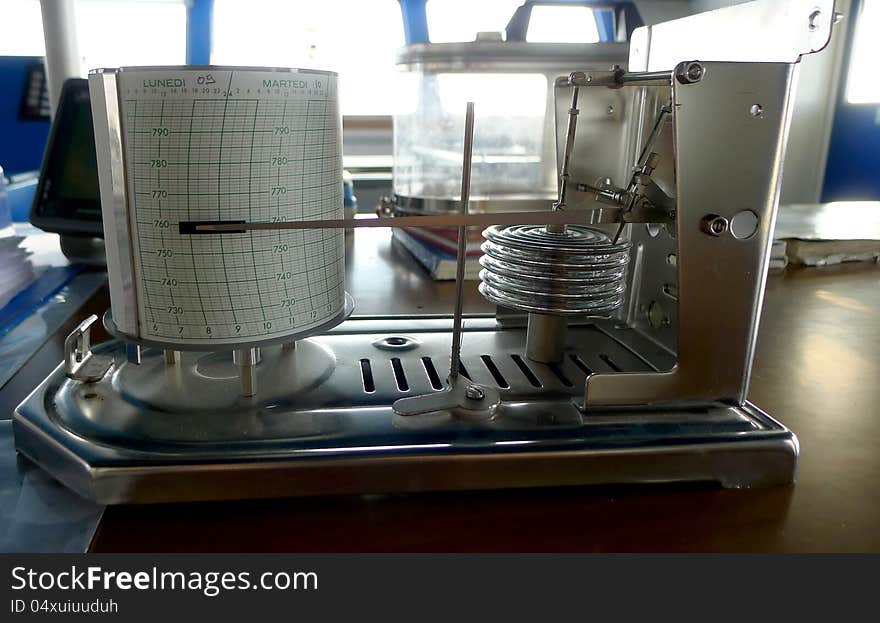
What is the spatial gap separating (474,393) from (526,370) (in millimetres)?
97

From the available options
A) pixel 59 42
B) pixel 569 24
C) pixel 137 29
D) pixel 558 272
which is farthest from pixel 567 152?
pixel 137 29

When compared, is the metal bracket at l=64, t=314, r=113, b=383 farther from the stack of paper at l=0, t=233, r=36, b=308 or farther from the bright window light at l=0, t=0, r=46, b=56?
the bright window light at l=0, t=0, r=46, b=56

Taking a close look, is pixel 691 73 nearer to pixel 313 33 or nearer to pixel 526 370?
pixel 526 370

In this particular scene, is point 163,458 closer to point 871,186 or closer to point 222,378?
point 222,378

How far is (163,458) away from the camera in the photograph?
41 centimetres

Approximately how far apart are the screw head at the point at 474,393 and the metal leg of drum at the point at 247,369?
15cm

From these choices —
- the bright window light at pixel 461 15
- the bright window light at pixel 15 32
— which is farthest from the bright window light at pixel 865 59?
the bright window light at pixel 15 32

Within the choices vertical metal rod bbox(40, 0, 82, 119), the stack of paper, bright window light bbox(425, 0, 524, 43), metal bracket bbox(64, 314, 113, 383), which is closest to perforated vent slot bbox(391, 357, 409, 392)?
metal bracket bbox(64, 314, 113, 383)

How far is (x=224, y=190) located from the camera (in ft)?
1.36

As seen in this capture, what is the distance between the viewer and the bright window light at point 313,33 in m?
3.46

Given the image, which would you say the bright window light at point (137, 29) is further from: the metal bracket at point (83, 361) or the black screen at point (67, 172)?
the metal bracket at point (83, 361)
